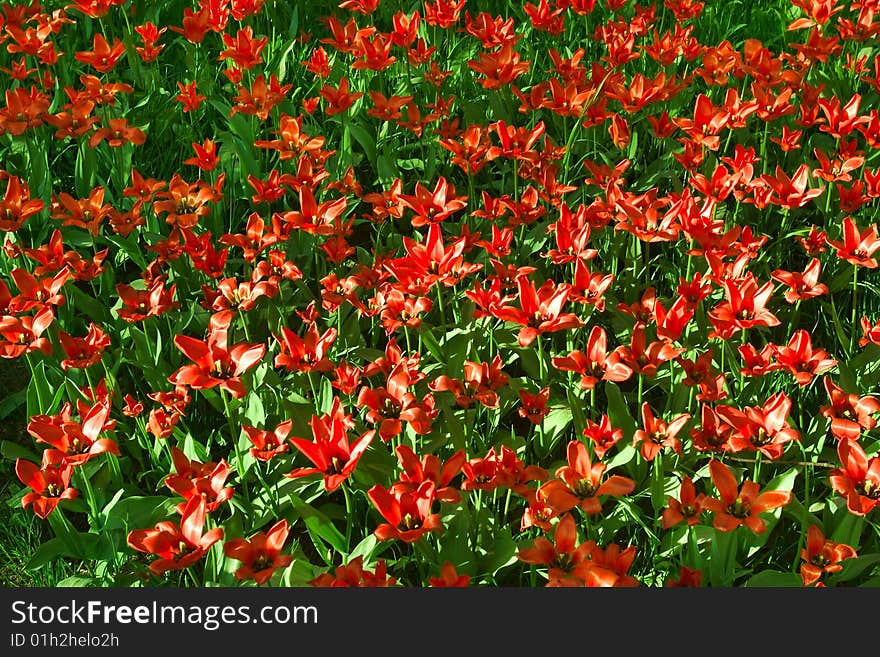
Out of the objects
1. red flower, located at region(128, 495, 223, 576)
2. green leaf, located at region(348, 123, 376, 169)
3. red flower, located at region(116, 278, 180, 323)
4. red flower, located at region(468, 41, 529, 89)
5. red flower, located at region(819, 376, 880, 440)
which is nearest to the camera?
red flower, located at region(128, 495, 223, 576)

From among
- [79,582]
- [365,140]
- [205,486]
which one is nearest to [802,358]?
[205,486]

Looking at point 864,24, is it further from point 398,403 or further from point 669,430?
point 398,403

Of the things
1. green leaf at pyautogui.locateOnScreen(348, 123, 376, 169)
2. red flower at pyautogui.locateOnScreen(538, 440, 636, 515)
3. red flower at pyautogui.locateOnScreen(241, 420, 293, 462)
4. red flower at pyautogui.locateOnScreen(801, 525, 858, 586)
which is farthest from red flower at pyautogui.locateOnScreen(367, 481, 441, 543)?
green leaf at pyautogui.locateOnScreen(348, 123, 376, 169)

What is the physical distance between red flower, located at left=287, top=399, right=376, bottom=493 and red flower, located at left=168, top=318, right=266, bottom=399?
0.22m

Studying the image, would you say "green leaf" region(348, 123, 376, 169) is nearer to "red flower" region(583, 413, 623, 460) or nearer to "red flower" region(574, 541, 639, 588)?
"red flower" region(583, 413, 623, 460)

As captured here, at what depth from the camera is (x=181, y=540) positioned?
170cm

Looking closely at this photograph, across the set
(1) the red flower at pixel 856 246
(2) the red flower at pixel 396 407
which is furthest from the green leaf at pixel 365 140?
(1) the red flower at pixel 856 246

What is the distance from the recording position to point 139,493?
235 cm

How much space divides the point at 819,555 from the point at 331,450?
36.1 inches

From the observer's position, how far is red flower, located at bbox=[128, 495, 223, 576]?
5.34ft

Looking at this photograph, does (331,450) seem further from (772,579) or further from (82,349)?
(772,579)

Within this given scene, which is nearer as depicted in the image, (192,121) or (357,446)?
(357,446)

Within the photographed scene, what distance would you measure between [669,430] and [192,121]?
7.18 ft

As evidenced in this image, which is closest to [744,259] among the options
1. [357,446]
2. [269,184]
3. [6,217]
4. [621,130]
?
[621,130]
